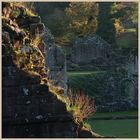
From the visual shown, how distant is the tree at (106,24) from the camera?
46.2 metres

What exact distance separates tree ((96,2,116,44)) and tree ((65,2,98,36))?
0.41m

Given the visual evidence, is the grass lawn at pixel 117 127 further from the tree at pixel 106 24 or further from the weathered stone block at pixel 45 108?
the tree at pixel 106 24

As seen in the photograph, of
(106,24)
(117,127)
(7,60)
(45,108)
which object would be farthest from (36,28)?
(106,24)

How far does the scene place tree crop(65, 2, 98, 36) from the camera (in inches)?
1833

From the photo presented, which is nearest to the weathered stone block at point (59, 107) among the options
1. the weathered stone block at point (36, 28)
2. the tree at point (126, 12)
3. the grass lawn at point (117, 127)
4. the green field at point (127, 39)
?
the weathered stone block at point (36, 28)

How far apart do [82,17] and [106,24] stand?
198 centimetres

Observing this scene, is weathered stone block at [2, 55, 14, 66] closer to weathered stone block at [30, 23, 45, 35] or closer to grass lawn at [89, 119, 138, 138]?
weathered stone block at [30, 23, 45, 35]

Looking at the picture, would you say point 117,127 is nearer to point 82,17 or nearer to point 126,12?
point 82,17

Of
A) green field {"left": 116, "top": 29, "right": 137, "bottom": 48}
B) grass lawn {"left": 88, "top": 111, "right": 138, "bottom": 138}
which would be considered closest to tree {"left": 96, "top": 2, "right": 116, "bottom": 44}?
green field {"left": 116, "top": 29, "right": 137, "bottom": 48}

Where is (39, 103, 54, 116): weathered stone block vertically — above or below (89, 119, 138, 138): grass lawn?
above

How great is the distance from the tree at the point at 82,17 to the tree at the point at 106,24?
1.34 feet

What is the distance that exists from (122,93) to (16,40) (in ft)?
75.8

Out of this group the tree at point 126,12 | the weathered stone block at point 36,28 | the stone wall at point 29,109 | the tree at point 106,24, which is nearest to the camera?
the stone wall at point 29,109

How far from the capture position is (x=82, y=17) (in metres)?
47.2
